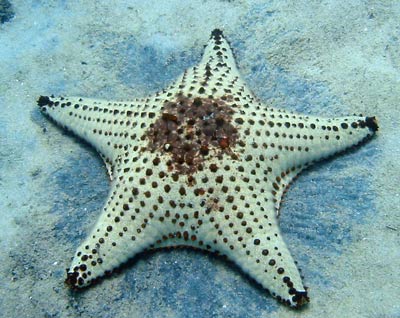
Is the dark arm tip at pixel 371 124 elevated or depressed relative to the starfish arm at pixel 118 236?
elevated

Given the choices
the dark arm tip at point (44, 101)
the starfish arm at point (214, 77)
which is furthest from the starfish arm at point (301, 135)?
the dark arm tip at point (44, 101)

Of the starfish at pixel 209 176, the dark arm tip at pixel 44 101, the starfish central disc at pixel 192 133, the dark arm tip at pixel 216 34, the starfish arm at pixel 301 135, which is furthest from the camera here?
the dark arm tip at pixel 216 34

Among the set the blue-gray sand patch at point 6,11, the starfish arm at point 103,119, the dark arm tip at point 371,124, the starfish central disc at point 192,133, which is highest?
the dark arm tip at point 371,124

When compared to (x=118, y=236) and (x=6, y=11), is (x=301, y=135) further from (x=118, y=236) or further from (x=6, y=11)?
(x=6, y=11)

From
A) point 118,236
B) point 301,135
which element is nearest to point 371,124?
point 301,135

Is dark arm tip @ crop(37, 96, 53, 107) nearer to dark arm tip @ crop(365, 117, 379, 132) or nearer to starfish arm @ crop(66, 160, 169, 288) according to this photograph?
starfish arm @ crop(66, 160, 169, 288)

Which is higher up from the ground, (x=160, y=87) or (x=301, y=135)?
(x=301, y=135)

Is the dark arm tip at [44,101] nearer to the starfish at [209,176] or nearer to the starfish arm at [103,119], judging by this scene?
the starfish arm at [103,119]

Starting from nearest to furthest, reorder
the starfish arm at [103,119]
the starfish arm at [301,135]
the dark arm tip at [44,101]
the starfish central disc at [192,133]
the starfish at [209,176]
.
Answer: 1. the starfish at [209,176]
2. the starfish central disc at [192,133]
3. the starfish arm at [301,135]
4. the starfish arm at [103,119]
5. the dark arm tip at [44,101]

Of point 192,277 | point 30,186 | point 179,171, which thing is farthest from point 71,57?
point 192,277
